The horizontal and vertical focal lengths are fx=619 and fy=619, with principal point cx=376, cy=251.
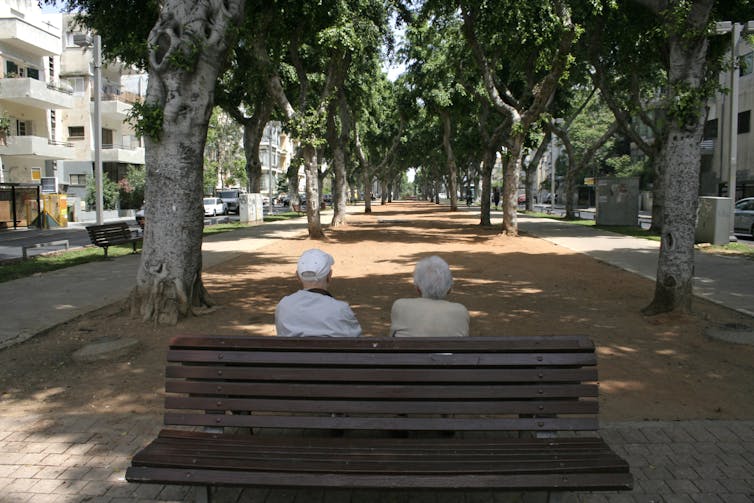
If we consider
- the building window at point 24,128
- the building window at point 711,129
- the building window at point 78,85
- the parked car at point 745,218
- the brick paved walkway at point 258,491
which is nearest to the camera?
the brick paved walkway at point 258,491

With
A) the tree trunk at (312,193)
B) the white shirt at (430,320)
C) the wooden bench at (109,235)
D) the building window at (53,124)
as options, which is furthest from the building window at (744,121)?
the building window at (53,124)

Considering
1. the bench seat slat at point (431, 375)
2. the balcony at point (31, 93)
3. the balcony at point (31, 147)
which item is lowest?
the bench seat slat at point (431, 375)

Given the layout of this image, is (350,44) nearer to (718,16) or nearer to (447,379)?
(718,16)

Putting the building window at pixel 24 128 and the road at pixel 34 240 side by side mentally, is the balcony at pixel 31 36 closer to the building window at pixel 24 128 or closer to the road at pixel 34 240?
the building window at pixel 24 128

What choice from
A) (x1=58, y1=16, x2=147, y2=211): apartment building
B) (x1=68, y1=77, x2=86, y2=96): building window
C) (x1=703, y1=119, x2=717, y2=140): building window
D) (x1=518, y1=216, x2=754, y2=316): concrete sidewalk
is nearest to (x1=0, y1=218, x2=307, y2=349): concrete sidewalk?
(x1=518, y1=216, x2=754, y2=316): concrete sidewalk

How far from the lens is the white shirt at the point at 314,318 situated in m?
3.61

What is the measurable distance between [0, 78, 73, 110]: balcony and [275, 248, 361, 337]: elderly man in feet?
111

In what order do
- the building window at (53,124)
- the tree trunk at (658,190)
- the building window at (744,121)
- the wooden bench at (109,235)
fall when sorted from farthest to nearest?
the building window at (53,124) → the building window at (744,121) → the tree trunk at (658,190) → the wooden bench at (109,235)

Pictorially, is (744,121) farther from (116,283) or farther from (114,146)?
(114,146)

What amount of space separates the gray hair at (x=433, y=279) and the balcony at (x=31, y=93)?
3426 cm

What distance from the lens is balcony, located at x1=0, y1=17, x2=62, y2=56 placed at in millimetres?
31792

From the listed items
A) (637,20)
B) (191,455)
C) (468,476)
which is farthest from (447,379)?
(637,20)

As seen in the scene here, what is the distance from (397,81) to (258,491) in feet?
120

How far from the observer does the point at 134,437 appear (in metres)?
4.09
